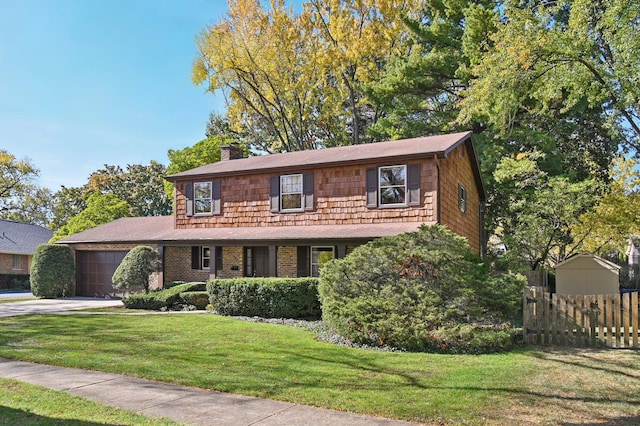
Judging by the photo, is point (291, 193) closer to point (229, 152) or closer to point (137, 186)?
point (229, 152)

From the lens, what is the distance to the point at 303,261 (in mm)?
19750

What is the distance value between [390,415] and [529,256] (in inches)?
789

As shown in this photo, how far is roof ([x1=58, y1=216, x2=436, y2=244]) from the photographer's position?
17.3 metres

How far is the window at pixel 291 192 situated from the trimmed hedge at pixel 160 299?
4.94 m

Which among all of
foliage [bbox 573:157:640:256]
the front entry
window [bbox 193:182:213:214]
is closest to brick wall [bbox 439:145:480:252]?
foliage [bbox 573:157:640:256]

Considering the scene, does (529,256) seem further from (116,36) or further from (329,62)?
(116,36)

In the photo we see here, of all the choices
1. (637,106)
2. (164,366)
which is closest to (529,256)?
(637,106)

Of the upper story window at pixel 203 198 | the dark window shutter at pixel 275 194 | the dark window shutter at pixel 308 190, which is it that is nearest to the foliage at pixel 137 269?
the upper story window at pixel 203 198

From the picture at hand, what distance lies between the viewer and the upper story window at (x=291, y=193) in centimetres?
1973

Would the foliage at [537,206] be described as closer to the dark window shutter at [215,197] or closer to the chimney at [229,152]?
the dark window shutter at [215,197]

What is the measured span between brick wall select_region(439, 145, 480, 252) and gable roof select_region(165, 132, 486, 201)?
503mm

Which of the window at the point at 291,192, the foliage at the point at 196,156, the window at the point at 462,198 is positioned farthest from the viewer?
the foliage at the point at 196,156

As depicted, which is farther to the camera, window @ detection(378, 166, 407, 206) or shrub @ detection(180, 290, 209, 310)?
shrub @ detection(180, 290, 209, 310)

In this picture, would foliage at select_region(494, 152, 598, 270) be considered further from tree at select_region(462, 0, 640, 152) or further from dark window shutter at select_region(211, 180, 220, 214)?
dark window shutter at select_region(211, 180, 220, 214)
